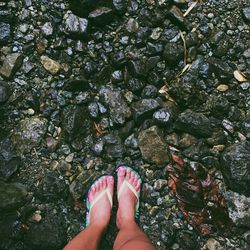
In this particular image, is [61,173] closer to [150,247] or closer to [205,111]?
[150,247]

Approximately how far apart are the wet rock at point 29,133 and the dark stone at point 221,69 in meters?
1.27

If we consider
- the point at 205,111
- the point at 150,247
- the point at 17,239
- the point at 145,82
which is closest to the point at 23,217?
the point at 17,239

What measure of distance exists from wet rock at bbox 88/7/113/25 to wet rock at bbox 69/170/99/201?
109cm

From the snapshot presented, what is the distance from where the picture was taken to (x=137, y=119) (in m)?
2.95

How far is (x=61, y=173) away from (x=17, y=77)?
0.76 m

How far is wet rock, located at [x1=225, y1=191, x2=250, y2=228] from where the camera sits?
110 inches

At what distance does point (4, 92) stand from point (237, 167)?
67.2 inches

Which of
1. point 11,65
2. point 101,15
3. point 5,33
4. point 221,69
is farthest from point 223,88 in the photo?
point 5,33

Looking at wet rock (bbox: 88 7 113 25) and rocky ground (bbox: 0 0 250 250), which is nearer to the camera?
rocky ground (bbox: 0 0 250 250)

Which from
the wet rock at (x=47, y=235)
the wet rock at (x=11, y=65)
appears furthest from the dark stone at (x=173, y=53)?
the wet rock at (x=47, y=235)

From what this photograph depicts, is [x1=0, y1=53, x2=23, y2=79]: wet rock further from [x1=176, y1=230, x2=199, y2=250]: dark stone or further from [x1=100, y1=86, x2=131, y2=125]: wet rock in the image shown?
[x1=176, y1=230, x2=199, y2=250]: dark stone

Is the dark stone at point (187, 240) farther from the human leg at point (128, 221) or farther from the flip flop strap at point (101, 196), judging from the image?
the flip flop strap at point (101, 196)

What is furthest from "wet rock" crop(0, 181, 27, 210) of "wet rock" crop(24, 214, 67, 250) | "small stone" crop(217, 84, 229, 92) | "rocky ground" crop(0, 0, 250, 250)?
"small stone" crop(217, 84, 229, 92)

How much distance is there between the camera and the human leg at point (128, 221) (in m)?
2.53
